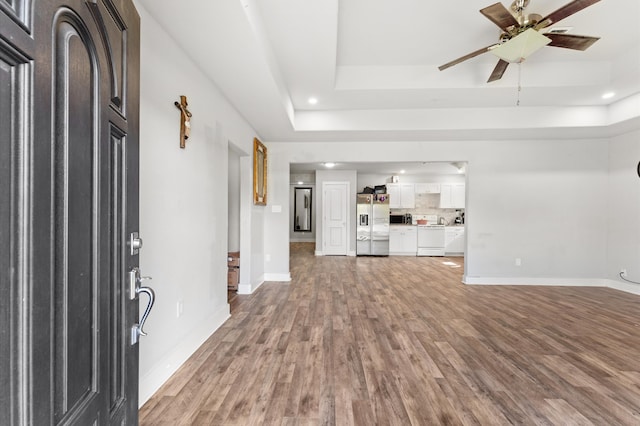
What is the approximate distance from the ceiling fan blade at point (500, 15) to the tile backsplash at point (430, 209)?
660 centimetres

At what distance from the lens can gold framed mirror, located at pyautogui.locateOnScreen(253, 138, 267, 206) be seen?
4.11 m

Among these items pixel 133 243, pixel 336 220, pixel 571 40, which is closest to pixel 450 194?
pixel 336 220

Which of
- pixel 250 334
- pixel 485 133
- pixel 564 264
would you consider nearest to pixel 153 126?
pixel 250 334

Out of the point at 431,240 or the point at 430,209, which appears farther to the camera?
the point at 430,209

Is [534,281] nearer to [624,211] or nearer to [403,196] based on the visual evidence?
[624,211]

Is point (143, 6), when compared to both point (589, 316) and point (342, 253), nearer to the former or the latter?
point (589, 316)

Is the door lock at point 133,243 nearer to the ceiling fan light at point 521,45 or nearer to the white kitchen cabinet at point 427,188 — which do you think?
the ceiling fan light at point 521,45

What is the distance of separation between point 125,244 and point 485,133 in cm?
484

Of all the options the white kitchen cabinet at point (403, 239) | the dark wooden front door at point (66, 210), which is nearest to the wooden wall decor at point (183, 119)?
the dark wooden front door at point (66, 210)

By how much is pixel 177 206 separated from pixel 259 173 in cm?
229

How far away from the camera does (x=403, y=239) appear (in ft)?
25.9

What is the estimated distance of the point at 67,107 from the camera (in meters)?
0.55

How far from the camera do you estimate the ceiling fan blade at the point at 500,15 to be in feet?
6.54

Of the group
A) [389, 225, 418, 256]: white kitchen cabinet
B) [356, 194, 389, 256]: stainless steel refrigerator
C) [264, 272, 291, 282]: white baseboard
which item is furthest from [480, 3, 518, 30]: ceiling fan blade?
[389, 225, 418, 256]: white kitchen cabinet
